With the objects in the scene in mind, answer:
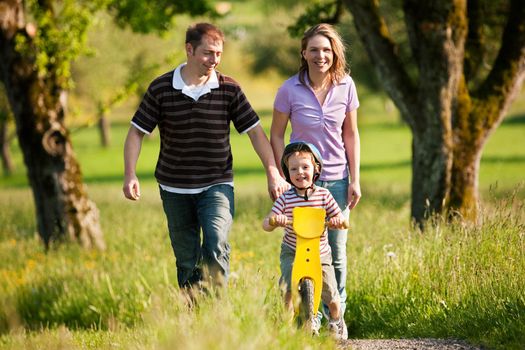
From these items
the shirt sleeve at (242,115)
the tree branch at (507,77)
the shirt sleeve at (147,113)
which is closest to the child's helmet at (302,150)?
the shirt sleeve at (242,115)

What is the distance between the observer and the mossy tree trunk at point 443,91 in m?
9.02

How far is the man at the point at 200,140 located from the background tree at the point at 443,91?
3.77m

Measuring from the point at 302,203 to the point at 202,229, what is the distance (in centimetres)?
76

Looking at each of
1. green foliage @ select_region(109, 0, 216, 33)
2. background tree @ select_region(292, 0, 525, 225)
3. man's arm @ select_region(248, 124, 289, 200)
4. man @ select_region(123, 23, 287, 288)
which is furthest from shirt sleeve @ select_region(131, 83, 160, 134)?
green foliage @ select_region(109, 0, 216, 33)

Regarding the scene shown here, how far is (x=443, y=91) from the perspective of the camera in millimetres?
9125

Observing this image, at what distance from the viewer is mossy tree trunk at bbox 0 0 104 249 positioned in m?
11.0

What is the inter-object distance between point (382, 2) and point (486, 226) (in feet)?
50.3

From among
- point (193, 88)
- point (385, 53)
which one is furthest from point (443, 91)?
point (193, 88)

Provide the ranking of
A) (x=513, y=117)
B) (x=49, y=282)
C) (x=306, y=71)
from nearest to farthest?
(x=306, y=71), (x=49, y=282), (x=513, y=117)

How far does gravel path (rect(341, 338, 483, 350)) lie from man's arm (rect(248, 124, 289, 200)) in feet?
3.60

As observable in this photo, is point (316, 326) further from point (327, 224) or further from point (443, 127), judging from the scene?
point (443, 127)

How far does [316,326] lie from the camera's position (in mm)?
5410

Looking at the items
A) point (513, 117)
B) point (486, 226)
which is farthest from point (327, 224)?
point (513, 117)

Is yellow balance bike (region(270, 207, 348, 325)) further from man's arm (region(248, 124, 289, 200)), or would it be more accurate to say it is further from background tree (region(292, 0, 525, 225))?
background tree (region(292, 0, 525, 225))
